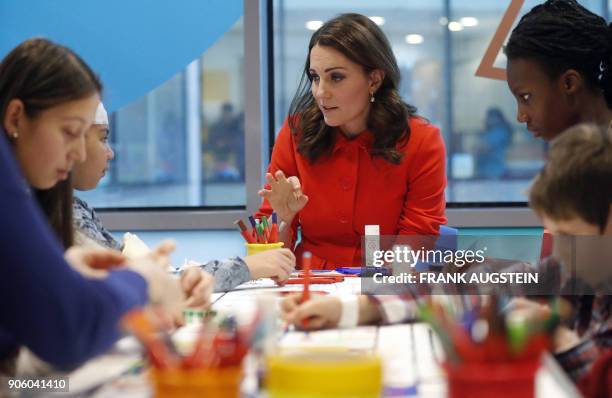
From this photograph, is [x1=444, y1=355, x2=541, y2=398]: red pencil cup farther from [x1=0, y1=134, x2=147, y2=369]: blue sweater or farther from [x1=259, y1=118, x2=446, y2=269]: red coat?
[x1=259, y1=118, x2=446, y2=269]: red coat

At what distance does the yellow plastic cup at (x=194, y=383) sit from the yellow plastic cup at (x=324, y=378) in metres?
0.05

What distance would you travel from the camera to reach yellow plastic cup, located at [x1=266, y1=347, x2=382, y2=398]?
81 cm

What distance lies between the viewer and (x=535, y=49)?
7.15 feet

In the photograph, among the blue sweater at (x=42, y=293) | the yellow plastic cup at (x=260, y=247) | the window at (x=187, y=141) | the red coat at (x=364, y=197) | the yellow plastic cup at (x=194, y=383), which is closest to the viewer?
the yellow plastic cup at (x=194, y=383)

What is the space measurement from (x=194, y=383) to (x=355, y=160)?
2.06 m

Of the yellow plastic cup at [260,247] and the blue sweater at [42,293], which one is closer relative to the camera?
the blue sweater at [42,293]

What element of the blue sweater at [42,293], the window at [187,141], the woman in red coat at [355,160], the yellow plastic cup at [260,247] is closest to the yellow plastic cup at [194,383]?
the blue sweater at [42,293]

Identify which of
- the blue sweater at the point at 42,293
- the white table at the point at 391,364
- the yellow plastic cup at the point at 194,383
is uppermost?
the blue sweater at the point at 42,293

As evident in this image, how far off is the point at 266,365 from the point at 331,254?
6.22ft

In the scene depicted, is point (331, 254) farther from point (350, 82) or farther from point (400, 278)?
point (400, 278)

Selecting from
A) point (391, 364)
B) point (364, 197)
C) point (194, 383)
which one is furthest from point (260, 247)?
point (194, 383)

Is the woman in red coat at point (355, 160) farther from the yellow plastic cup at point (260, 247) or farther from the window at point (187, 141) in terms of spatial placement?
the window at point (187, 141)

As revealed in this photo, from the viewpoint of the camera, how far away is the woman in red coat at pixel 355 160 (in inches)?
110

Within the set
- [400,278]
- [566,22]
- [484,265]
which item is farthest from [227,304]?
[566,22]
